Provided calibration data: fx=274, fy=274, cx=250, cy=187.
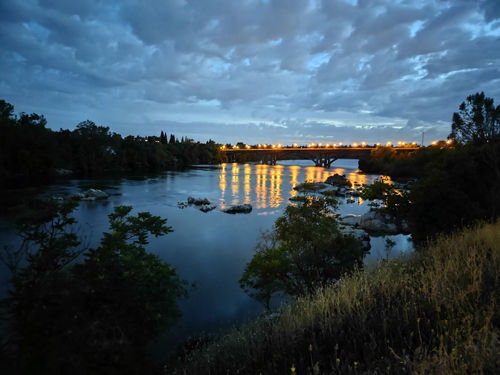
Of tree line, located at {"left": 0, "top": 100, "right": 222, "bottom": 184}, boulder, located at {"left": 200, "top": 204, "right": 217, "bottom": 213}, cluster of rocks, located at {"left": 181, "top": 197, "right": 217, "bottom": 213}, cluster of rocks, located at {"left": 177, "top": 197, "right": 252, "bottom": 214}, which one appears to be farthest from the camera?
tree line, located at {"left": 0, "top": 100, "right": 222, "bottom": 184}

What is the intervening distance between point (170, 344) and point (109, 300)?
3.84 m

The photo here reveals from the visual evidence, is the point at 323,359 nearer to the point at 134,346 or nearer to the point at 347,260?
the point at 134,346

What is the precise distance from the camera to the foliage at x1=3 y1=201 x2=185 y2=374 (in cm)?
588

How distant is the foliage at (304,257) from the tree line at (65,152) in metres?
53.2

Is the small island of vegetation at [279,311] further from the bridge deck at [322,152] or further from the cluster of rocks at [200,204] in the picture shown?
the bridge deck at [322,152]

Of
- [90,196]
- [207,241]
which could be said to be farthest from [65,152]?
[207,241]

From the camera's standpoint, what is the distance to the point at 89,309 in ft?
21.5

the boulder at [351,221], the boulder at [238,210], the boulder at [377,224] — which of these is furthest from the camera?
the boulder at [238,210]

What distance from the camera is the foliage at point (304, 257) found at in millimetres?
11742

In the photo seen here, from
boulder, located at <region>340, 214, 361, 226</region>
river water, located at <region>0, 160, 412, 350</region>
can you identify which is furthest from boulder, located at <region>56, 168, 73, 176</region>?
boulder, located at <region>340, 214, 361, 226</region>

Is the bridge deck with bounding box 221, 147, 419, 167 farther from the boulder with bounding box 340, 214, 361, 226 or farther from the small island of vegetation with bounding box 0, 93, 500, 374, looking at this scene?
the small island of vegetation with bounding box 0, 93, 500, 374

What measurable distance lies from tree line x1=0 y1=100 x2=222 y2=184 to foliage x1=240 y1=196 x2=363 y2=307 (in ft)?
175

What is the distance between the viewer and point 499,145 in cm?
1719

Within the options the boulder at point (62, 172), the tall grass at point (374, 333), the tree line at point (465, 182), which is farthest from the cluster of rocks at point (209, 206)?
the boulder at point (62, 172)
